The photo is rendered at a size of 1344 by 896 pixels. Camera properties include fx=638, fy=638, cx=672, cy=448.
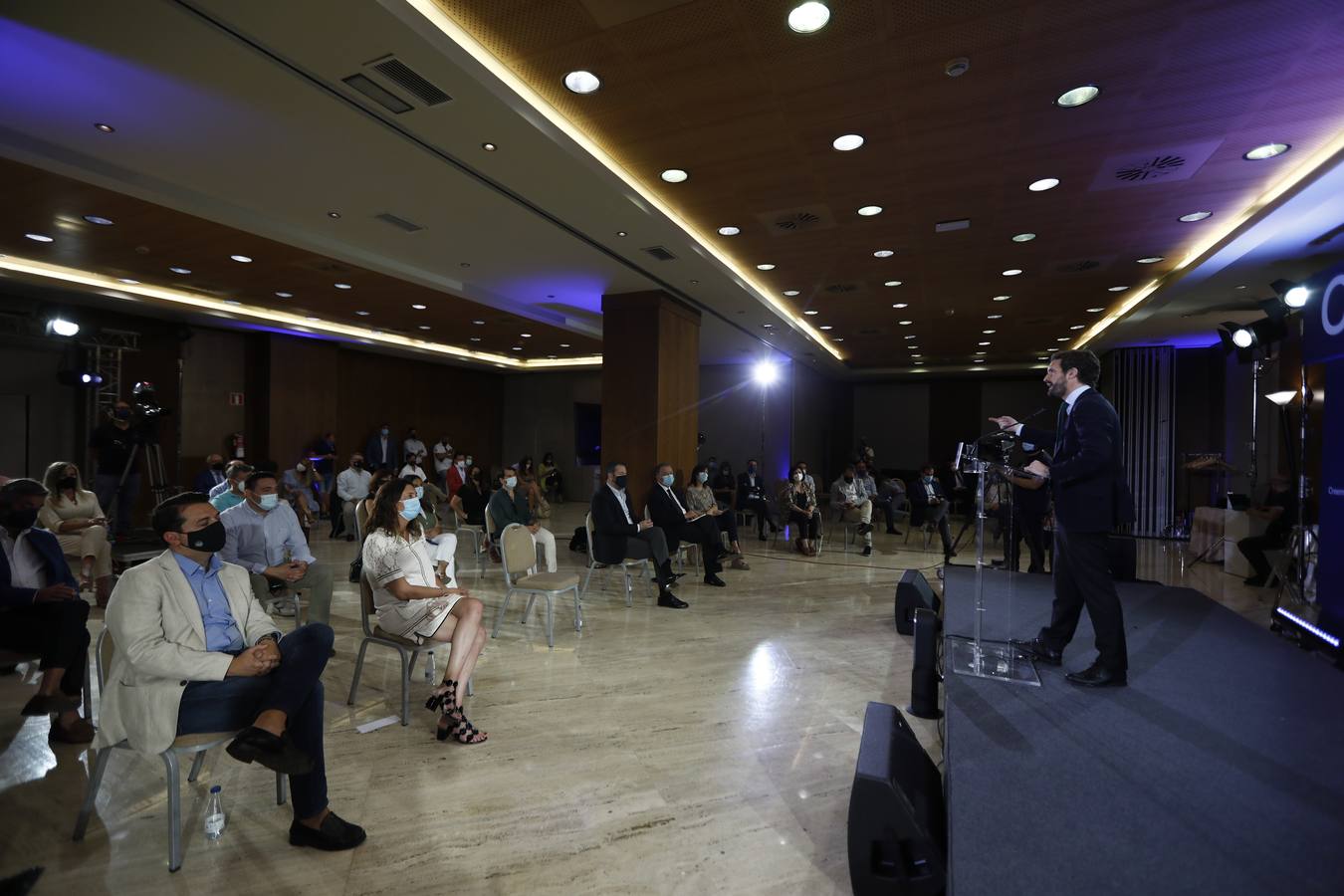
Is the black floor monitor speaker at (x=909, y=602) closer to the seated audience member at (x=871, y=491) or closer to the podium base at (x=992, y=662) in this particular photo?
the podium base at (x=992, y=662)

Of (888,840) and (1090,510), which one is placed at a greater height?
(1090,510)

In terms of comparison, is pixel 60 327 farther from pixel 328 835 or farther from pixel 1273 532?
pixel 1273 532

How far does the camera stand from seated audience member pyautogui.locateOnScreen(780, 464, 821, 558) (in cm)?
815

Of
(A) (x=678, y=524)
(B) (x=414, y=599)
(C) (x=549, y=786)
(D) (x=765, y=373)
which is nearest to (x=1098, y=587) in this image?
(C) (x=549, y=786)

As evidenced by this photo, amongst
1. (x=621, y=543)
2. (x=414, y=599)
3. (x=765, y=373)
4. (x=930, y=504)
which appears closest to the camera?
(x=414, y=599)

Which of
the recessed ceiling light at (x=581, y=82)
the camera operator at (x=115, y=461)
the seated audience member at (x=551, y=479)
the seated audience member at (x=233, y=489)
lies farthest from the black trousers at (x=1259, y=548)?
the camera operator at (x=115, y=461)

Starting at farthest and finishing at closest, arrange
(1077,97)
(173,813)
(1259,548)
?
(1259,548) < (1077,97) < (173,813)

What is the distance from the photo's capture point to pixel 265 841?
220 centimetres

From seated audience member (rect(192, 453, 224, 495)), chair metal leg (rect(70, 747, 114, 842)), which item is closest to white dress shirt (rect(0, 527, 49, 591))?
chair metal leg (rect(70, 747, 114, 842))

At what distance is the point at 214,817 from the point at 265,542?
6.65 feet

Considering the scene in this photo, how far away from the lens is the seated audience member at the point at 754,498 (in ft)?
30.4

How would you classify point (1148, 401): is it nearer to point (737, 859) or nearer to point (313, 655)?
point (737, 859)

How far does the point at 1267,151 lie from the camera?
4207mm

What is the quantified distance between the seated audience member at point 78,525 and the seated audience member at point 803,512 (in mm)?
6647
